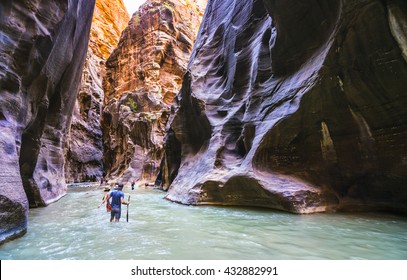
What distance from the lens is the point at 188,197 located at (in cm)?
1161

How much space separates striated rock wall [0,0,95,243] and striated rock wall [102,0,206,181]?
635 inches

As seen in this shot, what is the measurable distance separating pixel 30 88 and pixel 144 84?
84.2 ft

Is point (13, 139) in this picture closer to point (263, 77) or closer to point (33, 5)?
point (33, 5)

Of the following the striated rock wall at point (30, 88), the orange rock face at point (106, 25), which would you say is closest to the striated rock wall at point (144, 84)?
the orange rock face at point (106, 25)

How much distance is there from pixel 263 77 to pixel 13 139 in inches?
390

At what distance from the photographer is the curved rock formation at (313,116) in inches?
306

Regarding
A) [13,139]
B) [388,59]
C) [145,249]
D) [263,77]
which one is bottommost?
[145,249]

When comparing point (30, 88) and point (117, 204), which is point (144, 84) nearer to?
point (30, 88)

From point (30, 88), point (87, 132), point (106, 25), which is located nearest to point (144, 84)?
point (87, 132)

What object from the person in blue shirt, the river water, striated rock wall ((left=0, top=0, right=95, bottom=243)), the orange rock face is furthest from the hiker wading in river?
the orange rock face

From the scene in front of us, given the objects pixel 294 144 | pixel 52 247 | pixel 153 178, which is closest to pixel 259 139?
pixel 294 144

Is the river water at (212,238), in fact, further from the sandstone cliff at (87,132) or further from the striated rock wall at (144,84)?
the sandstone cliff at (87,132)

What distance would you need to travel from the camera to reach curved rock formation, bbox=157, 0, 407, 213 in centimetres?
777

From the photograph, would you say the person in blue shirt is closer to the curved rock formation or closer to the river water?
the river water
